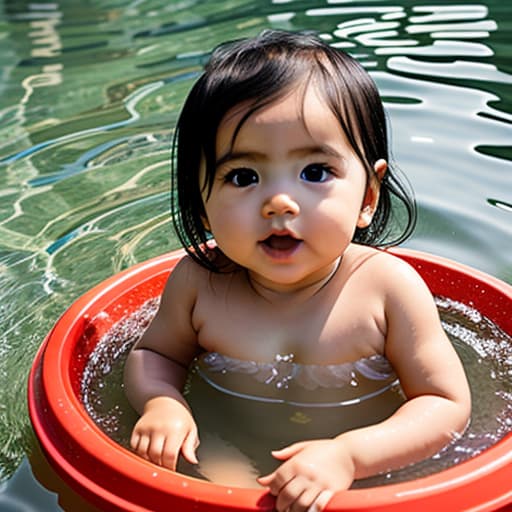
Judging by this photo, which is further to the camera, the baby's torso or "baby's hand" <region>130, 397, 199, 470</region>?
the baby's torso

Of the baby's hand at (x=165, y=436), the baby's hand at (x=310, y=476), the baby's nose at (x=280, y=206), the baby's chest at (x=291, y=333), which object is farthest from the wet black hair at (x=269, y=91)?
the baby's hand at (x=310, y=476)

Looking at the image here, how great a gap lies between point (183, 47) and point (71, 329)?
375 cm

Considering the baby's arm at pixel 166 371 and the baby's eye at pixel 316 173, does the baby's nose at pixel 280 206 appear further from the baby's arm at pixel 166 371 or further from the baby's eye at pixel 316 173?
the baby's arm at pixel 166 371

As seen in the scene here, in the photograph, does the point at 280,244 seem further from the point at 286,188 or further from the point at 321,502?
the point at 321,502

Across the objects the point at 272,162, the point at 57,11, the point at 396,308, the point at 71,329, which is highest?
the point at 272,162

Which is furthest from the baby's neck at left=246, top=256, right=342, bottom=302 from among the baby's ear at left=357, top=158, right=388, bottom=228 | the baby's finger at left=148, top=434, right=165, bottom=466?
the baby's finger at left=148, top=434, right=165, bottom=466

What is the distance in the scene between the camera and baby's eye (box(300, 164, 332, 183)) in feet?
6.01

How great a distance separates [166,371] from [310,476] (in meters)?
0.63

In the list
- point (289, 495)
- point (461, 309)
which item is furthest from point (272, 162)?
point (461, 309)

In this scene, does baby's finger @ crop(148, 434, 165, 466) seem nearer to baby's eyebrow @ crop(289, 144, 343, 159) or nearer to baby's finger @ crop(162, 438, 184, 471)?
baby's finger @ crop(162, 438, 184, 471)

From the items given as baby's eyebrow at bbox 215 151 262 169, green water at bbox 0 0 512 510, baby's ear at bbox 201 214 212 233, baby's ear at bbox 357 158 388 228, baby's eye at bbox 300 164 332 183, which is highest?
baby's eyebrow at bbox 215 151 262 169

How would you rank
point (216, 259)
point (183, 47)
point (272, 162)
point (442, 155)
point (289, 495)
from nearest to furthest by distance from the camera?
point (289, 495) < point (272, 162) < point (216, 259) < point (442, 155) < point (183, 47)

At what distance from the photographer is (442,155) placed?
3.69 meters

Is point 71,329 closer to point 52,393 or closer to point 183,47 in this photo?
point 52,393
